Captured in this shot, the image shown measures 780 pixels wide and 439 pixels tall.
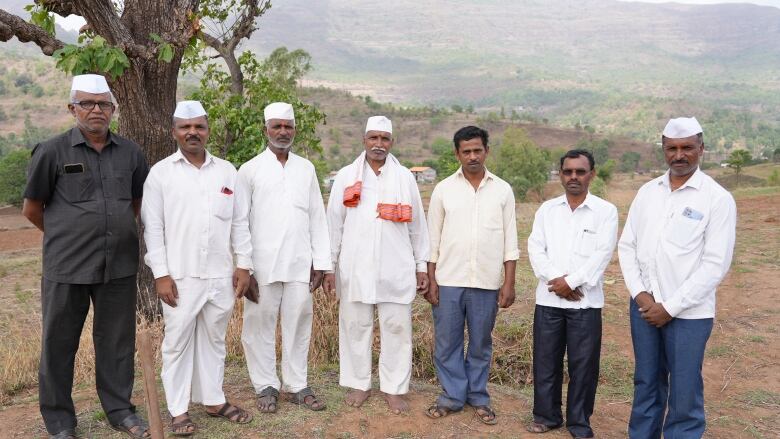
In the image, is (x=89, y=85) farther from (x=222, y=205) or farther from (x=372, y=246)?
(x=372, y=246)

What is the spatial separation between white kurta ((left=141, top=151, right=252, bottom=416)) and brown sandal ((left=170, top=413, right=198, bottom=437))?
7cm

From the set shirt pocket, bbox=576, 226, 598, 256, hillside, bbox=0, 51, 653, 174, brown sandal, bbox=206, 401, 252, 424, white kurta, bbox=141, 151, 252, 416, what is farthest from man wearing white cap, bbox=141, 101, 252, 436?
hillside, bbox=0, 51, 653, 174

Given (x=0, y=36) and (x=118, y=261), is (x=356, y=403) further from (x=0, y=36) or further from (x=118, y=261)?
(x=0, y=36)

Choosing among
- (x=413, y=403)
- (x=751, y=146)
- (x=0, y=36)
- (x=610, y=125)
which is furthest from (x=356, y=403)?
(x=610, y=125)

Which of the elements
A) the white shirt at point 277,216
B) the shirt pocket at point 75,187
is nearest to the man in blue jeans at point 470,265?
the white shirt at point 277,216

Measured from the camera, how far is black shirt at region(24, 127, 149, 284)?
3848mm

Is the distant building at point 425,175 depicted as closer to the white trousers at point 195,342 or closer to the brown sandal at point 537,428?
the brown sandal at point 537,428

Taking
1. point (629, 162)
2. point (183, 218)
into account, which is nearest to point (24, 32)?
point (183, 218)

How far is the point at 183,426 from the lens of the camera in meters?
4.12

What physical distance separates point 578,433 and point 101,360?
9.90ft

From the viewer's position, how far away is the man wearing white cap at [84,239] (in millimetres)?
3871

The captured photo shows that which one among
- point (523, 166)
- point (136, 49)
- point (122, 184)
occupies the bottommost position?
point (523, 166)

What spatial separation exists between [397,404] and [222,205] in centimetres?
181

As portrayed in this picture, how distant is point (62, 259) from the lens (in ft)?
12.7
